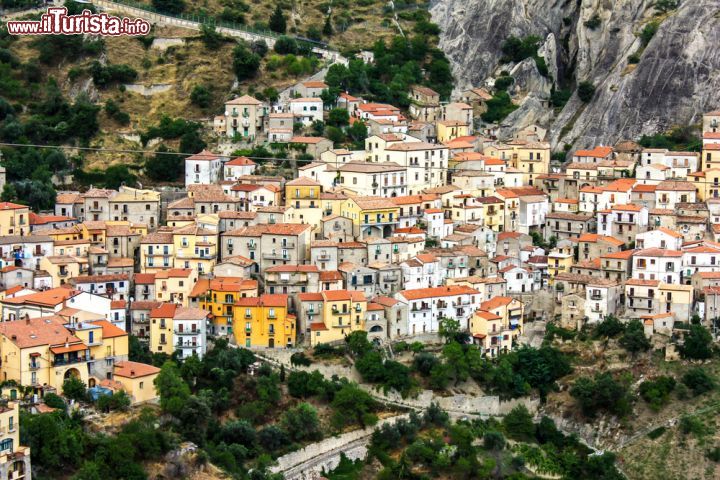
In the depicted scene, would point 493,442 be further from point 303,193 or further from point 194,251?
point 303,193

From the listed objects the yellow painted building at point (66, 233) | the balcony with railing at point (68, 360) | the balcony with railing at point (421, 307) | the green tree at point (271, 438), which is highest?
the yellow painted building at point (66, 233)

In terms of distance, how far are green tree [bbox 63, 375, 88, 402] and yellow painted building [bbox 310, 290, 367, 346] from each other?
10.6 m

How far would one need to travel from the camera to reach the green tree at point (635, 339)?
204 feet

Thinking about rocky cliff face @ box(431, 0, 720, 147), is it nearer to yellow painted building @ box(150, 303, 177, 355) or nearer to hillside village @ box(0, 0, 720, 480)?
hillside village @ box(0, 0, 720, 480)

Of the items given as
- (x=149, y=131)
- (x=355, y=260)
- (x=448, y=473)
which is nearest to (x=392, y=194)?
(x=355, y=260)

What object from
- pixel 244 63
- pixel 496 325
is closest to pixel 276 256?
pixel 496 325

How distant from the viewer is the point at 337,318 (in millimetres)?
61875

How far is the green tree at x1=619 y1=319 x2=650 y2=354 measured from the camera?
6222 centimetres

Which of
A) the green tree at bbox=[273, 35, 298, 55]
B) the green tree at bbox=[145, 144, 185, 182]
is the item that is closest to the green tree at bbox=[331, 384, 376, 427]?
the green tree at bbox=[145, 144, 185, 182]

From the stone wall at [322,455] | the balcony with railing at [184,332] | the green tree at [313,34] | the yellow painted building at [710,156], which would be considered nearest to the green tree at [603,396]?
the stone wall at [322,455]

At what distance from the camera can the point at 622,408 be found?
2404 inches

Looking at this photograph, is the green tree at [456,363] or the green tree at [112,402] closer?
the green tree at [112,402]

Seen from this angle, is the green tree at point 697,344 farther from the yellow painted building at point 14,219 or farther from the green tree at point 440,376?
the yellow painted building at point 14,219

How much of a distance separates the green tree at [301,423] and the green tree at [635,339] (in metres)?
13.3
